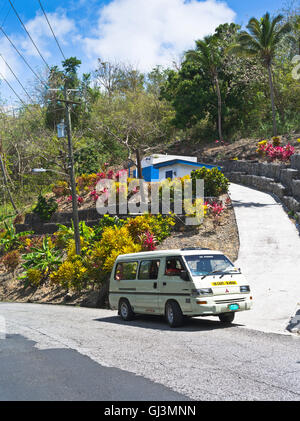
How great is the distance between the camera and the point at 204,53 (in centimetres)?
4612

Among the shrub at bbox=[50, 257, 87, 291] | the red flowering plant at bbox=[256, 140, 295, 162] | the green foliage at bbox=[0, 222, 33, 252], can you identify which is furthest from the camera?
the green foliage at bbox=[0, 222, 33, 252]

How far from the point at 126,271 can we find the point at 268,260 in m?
6.04

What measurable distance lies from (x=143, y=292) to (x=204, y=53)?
38.0m

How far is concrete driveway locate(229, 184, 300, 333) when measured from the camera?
12.1 m

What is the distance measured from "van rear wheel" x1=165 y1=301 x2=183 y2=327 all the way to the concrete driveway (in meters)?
1.65

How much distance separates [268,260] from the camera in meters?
17.3

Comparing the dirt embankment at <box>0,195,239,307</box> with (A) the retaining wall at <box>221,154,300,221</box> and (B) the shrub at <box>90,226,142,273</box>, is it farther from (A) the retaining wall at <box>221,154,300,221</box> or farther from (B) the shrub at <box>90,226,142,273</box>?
(A) the retaining wall at <box>221,154,300,221</box>

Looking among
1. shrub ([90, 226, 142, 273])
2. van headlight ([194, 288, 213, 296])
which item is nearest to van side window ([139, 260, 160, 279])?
van headlight ([194, 288, 213, 296])

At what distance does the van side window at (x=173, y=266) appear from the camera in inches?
460

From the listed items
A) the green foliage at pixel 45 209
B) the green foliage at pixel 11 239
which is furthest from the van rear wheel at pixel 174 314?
the green foliage at pixel 45 209

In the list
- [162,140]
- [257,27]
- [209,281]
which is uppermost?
[257,27]

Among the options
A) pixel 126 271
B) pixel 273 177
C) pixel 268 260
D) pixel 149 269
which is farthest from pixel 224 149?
pixel 149 269

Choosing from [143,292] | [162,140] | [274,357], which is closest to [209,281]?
[143,292]
